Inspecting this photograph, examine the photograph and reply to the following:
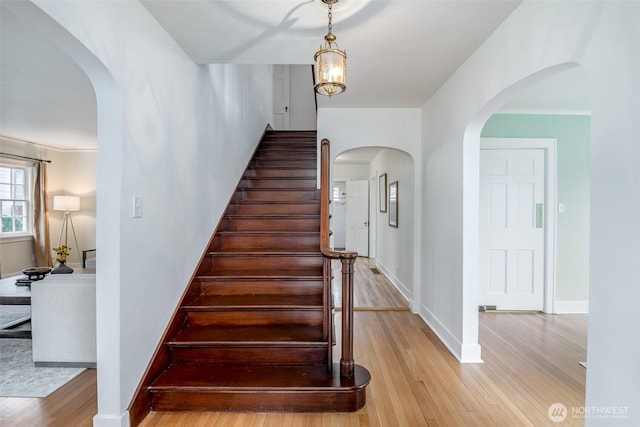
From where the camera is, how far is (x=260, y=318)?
8.60 feet

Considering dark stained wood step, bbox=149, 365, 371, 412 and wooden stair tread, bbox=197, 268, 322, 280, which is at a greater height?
wooden stair tread, bbox=197, 268, 322, 280

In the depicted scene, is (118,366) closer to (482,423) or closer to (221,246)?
(221,246)

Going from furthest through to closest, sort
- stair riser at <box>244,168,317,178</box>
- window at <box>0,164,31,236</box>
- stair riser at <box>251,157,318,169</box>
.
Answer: window at <box>0,164,31,236</box>, stair riser at <box>251,157,318,169</box>, stair riser at <box>244,168,317,178</box>

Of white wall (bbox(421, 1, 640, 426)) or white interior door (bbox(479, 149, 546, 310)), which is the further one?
white interior door (bbox(479, 149, 546, 310))

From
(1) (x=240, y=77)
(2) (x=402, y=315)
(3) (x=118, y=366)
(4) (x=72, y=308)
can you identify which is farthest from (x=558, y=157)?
(4) (x=72, y=308)

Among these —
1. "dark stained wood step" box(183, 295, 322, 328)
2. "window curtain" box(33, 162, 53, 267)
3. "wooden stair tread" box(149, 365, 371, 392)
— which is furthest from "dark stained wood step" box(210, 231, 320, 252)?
"window curtain" box(33, 162, 53, 267)

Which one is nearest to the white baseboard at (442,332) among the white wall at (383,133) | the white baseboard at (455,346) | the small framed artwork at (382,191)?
the white baseboard at (455,346)

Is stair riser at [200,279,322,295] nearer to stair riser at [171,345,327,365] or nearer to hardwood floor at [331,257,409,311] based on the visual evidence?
stair riser at [171,345,327,365]

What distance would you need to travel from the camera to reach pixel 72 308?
2480mm

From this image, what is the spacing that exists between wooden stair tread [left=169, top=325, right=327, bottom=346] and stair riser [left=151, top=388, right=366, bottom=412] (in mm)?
344

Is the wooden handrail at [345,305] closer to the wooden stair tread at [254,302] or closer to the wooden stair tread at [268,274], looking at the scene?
the wooden stair tread at [254,302]

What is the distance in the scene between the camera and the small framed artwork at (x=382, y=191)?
6.16 m

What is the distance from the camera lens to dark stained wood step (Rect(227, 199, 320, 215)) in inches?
154

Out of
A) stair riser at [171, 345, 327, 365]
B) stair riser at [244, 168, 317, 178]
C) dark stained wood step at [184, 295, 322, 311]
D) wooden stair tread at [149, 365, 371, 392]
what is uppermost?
stair riser at [244, 168, 317, 178]
